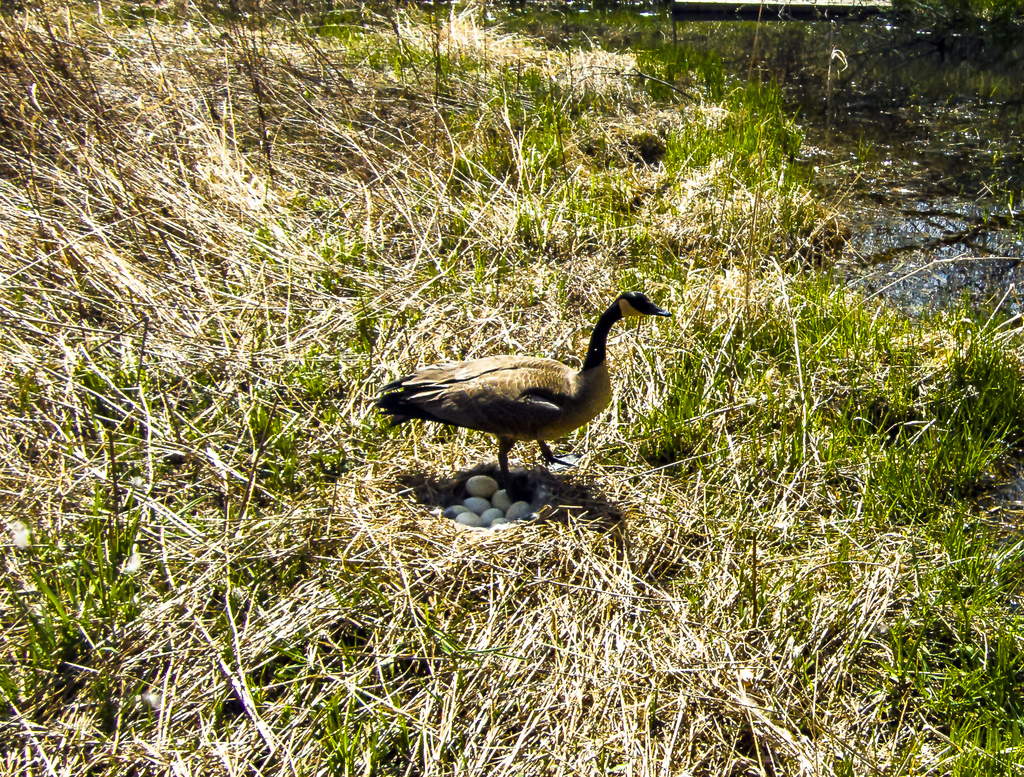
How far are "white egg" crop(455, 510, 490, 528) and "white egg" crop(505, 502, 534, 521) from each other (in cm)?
12

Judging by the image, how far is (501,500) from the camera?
11.2ft

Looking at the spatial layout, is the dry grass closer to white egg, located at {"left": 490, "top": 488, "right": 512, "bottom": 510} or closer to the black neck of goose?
white egg, located at {"left": 490, "top": 488, "right": 512, "bottom": 510}

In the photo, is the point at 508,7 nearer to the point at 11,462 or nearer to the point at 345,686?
the point at 11,462

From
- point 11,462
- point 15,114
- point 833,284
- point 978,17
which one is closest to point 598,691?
point 11,462

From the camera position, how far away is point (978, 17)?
970cm

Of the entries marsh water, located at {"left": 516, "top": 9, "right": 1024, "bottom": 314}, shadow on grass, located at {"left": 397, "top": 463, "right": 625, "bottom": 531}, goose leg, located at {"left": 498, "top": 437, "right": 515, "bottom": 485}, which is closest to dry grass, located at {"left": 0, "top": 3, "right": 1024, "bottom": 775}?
shadow on grass, located at {"left": 397, "top": 463, "right": 625, "bottom": 531}

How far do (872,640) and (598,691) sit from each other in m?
1.04

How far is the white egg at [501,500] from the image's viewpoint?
3.39 metres

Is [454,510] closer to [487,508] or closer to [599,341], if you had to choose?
[487,508]

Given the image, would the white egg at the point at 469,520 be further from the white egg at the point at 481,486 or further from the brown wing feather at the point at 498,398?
the brown wing feather at the point at 498,398

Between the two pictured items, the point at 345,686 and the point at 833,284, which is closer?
the point at 345,686

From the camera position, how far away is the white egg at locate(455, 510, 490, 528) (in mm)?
3189

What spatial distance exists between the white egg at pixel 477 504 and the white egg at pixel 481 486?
55 mm

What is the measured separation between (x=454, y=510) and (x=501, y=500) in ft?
0.75
